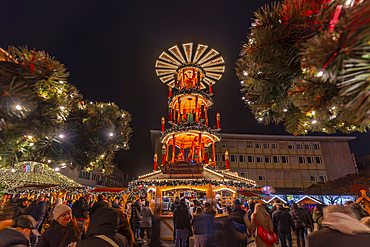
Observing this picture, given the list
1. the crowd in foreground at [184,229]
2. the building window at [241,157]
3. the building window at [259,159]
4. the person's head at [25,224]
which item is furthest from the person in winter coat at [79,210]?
the building window at [259,159]

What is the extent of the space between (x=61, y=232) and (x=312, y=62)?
4.36 meters

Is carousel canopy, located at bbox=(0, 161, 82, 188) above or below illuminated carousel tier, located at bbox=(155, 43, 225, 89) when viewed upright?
below

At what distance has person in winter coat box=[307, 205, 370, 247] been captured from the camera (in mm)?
1962

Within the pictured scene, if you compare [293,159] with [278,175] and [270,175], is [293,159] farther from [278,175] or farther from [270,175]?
[270,175]

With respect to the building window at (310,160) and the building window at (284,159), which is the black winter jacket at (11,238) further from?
the building window at (310,160)

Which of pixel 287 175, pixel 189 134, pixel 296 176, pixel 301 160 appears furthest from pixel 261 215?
pixel 301 160

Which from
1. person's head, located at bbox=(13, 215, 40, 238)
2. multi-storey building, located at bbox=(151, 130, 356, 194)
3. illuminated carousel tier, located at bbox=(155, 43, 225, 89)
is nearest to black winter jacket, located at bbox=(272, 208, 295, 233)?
person's head, located at bbox=(13, 215, 40, 238)

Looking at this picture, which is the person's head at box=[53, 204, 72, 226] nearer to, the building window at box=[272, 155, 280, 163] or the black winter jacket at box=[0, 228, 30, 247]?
the black winter jacket at box=[0, 228, 30, 247]

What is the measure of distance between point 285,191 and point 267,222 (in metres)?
36.8

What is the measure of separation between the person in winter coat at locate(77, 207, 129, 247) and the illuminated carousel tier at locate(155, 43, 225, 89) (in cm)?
1623

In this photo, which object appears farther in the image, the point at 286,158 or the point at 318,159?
the point at 318,159

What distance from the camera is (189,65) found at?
59.6 ft

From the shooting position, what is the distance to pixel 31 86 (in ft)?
7.89

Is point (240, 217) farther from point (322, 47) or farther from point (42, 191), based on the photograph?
point (42, 191)
